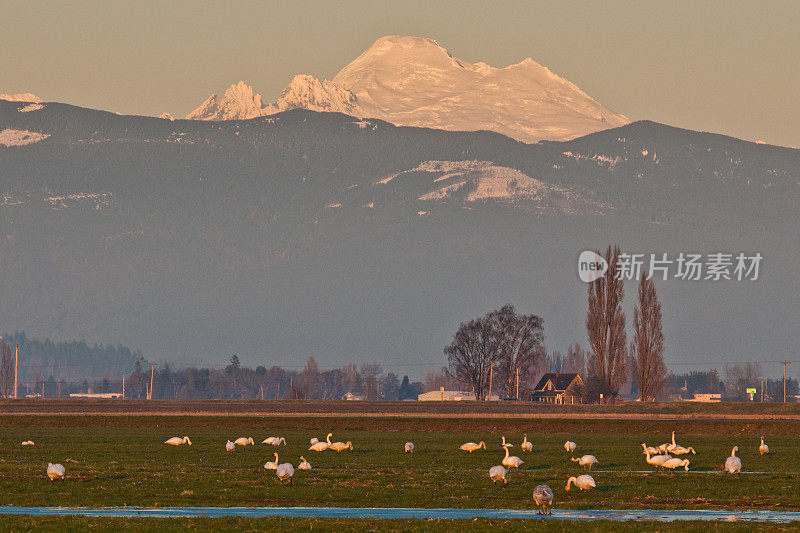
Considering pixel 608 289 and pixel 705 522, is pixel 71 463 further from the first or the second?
pixel 608 289

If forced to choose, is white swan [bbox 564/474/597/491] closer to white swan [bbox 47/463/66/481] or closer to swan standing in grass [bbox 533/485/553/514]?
swan standing in grass [bbox 533/485/553/514]

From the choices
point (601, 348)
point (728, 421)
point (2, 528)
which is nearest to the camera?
point (2, 528)

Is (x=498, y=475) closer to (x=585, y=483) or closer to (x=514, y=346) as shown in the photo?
(x=585, y=483)

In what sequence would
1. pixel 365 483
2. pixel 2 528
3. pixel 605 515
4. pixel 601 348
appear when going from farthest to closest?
pixel 601 348
pixel 365 483
pixel 605 515
pixel 2 528

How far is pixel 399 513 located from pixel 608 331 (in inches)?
4983

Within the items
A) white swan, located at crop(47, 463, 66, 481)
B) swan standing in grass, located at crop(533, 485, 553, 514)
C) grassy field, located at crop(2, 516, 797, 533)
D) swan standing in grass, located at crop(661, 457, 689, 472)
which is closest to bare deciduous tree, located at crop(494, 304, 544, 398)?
swan standing in grass, located at crop(661, 457, 689, 472)

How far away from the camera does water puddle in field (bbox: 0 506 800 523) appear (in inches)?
1410

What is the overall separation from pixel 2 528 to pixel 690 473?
26646 millimetres

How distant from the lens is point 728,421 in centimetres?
8875

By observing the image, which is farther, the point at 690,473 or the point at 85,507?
the point at 690,473

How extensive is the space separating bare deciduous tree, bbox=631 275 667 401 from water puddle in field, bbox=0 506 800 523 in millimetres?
121200

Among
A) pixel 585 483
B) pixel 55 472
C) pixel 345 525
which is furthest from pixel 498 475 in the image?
pixel 55 472

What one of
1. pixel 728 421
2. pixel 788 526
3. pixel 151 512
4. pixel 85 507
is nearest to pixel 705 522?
pixel 788 526

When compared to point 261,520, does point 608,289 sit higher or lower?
higher
